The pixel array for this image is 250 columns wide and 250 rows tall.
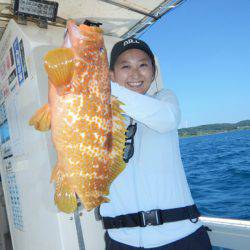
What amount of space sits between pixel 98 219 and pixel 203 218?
1.87 metres

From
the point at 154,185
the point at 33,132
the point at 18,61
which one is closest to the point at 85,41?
the point at 154,185

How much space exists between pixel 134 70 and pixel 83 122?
976mm

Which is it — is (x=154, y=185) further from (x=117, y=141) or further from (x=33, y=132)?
(x=33, y=132)

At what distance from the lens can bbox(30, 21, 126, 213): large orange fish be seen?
171 centimetres

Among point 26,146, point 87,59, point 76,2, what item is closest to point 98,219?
point 26,146

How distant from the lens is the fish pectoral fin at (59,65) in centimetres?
156

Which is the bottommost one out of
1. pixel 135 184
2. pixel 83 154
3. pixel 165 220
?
pixel 165 220

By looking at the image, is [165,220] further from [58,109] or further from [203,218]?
[203,218]

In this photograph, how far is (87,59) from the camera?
1.74 meters

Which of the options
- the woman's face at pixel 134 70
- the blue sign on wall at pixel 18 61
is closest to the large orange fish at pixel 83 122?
the woman's face at pixel 134 70

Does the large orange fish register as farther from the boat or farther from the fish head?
the boat

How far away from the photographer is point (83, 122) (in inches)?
70.0

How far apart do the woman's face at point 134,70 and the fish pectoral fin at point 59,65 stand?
3.14 feet

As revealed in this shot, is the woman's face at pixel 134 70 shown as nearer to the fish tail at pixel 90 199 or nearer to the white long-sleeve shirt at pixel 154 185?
the white long-sleeve shirt at pixel 154 185
